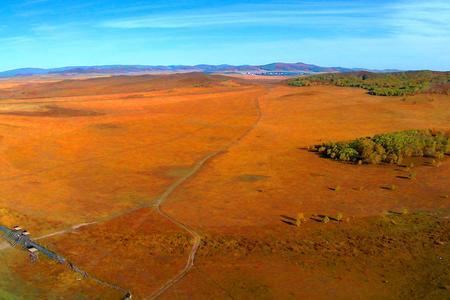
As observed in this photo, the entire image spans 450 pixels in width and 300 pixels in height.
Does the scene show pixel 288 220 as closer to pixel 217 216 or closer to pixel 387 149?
pixel 217 216

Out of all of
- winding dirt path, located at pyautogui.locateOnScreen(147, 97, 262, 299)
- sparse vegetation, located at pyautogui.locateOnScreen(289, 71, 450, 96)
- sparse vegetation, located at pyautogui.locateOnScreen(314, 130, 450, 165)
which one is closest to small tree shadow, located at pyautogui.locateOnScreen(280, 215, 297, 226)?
winding dirt path, located at pyautogui.locateOnScreen(147, 97, 262, 299)

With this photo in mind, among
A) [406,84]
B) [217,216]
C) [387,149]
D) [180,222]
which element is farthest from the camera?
[406,84]

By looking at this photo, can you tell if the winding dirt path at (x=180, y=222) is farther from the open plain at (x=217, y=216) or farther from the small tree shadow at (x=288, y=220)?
the small tree shadow at (x=288, y=220)

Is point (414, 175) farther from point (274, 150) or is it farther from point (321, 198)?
point (274, 150)

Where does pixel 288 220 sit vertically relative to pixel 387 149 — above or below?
below

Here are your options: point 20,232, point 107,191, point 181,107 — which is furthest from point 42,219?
point 181,107

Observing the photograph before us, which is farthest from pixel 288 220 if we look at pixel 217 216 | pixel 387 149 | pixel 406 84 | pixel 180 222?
pixel 406 84

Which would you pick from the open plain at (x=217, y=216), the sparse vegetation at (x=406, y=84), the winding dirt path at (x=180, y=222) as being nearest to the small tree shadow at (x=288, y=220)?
the open plain at (x=217, y=216)
